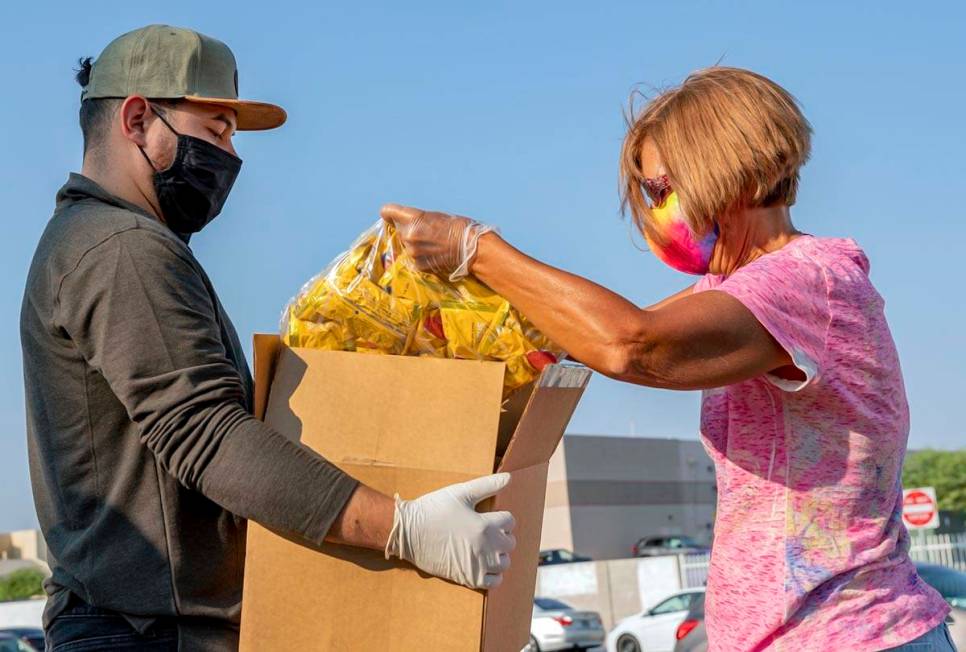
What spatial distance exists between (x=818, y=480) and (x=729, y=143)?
73 cm

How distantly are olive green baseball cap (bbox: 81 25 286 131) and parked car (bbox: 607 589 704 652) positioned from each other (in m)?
17.2

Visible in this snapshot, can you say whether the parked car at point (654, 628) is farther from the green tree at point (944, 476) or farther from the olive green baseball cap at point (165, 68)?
the green tree at point (944, 476)

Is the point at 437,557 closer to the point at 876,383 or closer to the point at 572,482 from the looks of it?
the point at 876,383

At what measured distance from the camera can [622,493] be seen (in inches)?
2243

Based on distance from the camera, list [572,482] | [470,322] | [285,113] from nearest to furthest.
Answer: [470,322] < [285,113] < [572,482]

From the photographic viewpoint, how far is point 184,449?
2.54 m

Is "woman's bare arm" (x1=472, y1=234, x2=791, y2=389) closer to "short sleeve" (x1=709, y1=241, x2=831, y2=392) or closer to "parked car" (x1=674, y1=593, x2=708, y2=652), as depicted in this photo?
"short sleeve" (x1=709, y1=241, x2=831, y2=392)

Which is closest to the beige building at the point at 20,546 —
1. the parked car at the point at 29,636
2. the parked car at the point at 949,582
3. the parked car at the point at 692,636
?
the parked car at the point at 29,636

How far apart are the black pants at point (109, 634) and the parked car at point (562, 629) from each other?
19326 mm

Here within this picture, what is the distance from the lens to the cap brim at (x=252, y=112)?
3070 mm

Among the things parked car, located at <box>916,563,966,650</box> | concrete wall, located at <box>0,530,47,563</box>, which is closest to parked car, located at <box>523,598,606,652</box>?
parked car, located at <box>916,563,966,650</box>

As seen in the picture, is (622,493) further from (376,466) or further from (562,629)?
(376,466)

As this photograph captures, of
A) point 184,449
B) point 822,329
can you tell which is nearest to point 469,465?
point 184,449

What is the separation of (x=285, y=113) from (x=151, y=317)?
0.94 meters
